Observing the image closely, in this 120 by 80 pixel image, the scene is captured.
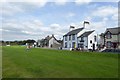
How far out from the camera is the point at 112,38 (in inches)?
2345

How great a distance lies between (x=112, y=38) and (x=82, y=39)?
13.8m

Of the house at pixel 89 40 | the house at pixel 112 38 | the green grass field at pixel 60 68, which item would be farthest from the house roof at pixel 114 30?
the green grass field at pixel 60 68

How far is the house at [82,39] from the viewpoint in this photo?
223 ft

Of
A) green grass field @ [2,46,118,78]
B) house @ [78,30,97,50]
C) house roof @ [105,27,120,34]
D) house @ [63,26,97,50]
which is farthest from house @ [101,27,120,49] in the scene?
green grass field @ [2,46,118,78]

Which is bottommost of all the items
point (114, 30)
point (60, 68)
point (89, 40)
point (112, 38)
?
point (60, 68)

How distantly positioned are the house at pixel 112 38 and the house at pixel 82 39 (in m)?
5.91

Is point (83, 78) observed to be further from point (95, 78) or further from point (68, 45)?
point (68, 45)

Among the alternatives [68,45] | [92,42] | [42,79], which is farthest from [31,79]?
[68,45]

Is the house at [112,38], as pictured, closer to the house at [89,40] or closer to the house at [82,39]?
the house at [82,39]

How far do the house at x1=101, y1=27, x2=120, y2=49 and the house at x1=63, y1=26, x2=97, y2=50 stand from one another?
591 centimetres

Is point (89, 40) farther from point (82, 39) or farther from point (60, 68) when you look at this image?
point (60, 68)

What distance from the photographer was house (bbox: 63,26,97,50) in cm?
6788

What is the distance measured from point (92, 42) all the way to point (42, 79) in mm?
58537

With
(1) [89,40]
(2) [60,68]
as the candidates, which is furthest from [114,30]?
(2) [60,68]
